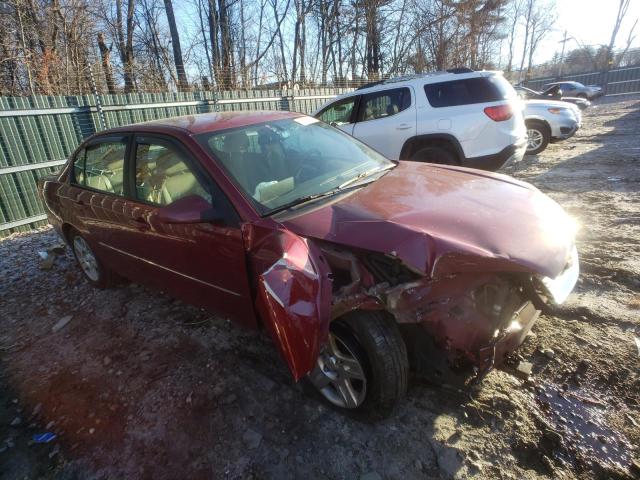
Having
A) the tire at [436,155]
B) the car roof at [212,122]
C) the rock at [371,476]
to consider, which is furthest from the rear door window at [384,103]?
the rock at [371,476]

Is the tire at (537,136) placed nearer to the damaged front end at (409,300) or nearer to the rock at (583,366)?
the rock at (583,366)

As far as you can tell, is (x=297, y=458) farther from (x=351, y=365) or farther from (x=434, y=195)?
(x=434, y=195)

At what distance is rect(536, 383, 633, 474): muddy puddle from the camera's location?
1.93m

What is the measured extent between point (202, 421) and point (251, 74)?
22.6 m

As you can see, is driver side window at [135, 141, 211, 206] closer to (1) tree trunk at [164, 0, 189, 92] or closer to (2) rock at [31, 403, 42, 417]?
(2) rock at [31, 403, 42, 417]

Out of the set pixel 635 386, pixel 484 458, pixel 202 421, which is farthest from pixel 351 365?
pixel 635 386

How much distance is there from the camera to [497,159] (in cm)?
590

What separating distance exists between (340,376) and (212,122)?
2.08m

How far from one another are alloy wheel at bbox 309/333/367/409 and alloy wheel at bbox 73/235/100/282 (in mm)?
2936

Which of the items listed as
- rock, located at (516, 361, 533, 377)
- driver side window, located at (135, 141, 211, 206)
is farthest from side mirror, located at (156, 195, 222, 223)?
→ rock, located at (516, 361, 533, 377)

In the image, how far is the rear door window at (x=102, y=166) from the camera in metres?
3.24

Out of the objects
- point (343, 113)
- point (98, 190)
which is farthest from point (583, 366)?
point (343, 113)

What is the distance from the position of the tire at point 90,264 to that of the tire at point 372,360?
2950 mm

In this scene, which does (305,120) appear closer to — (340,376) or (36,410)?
(340,376)
